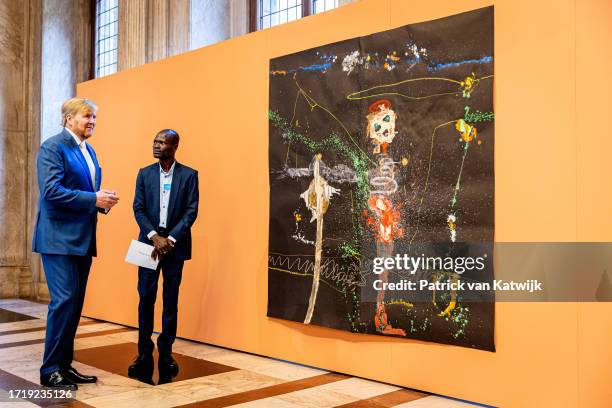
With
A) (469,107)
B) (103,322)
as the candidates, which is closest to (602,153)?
(469,107)

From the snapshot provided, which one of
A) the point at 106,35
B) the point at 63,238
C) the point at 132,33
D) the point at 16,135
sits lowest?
the point at 63,238

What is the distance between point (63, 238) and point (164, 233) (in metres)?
0.79

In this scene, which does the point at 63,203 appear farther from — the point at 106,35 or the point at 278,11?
the point at 106,35

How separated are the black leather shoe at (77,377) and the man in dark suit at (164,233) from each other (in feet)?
1.04

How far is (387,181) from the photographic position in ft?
15.6

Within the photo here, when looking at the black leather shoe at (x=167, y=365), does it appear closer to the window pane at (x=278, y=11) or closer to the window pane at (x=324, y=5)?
the window pane at (x=324, y=5)

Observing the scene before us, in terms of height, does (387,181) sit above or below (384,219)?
above

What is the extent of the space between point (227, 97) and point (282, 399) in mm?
2984

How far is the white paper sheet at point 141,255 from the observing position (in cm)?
480

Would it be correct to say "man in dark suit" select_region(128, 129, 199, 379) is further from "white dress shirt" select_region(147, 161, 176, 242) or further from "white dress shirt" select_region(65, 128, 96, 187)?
"white dress shirt" select_region(65, 128, 96, 187)

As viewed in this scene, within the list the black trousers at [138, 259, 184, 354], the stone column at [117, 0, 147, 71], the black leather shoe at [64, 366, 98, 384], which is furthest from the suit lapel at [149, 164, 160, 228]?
the stone column at [117, 0, 147, 71]

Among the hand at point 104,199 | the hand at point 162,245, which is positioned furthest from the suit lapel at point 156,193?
the hand at point 104,199

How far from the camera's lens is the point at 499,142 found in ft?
13.7

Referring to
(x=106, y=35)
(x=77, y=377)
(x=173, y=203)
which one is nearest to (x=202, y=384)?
(x=77, y=377)
